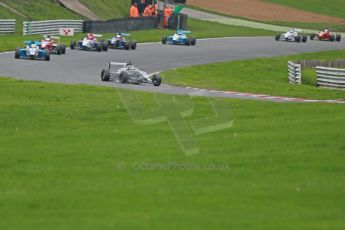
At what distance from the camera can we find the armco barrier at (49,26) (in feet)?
174

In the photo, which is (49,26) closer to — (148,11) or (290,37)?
(148,11)

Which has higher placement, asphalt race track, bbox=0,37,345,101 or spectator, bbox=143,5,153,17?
spectator, bbox=143,5,153,17

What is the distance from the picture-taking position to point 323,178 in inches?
561

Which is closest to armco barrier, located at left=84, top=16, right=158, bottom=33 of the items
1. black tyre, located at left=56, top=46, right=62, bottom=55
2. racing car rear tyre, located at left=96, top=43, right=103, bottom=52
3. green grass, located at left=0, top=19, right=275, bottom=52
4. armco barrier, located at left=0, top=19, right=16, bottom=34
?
green grass, located at left=0, top=19, right=275, bottom=52

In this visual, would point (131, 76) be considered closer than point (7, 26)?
Yes

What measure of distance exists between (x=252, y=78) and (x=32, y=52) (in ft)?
27.9

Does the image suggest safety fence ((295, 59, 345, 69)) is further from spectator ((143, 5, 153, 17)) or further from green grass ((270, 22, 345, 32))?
green grass ((270, 22, 345, 32))

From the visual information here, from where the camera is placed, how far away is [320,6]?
88.6 metres

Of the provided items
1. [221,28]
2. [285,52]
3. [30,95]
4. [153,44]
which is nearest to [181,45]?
[153,44]

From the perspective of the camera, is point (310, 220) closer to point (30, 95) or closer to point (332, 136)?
point (332, 136)

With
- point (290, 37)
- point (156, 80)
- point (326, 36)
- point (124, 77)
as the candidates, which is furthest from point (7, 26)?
point (156, 80)

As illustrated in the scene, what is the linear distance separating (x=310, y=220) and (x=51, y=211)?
2833 millimetres

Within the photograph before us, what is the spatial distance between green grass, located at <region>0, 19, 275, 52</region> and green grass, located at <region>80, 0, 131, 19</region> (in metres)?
4.79

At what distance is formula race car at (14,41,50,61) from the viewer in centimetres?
3897
